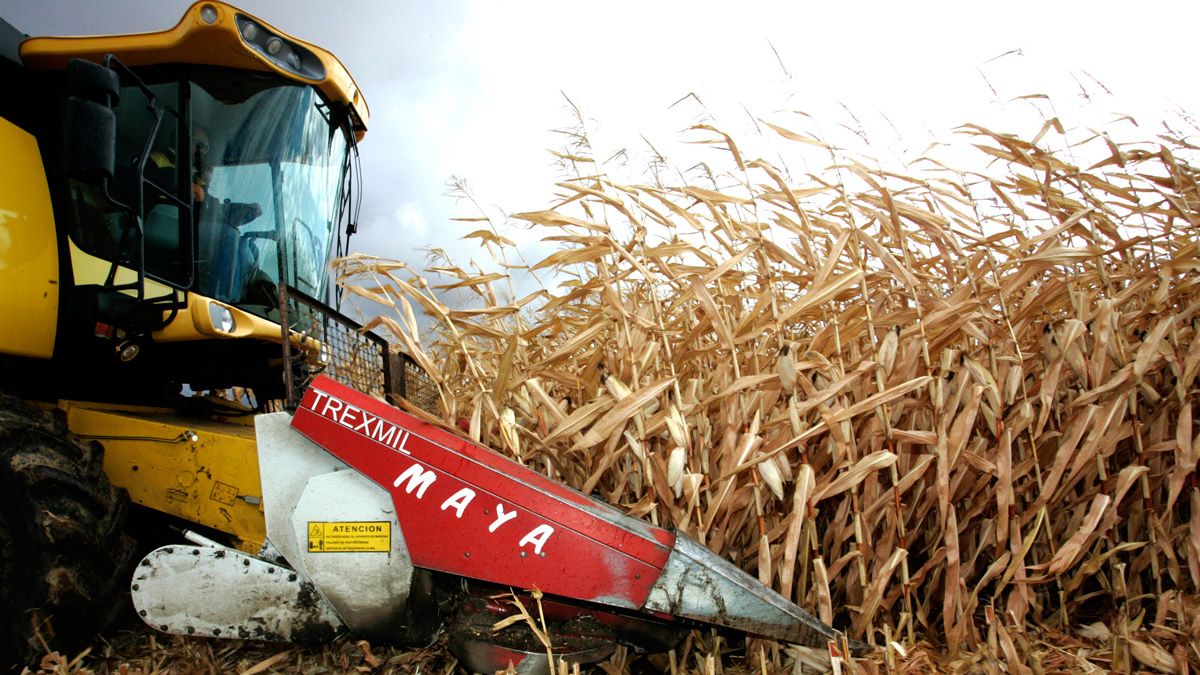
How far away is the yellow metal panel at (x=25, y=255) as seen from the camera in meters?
2.48

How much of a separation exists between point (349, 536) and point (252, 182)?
1687mm

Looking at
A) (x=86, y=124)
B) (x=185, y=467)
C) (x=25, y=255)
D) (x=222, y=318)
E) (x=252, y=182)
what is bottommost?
(x=185, y=467)

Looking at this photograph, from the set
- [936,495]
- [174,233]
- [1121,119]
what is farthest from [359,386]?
[1121,119]

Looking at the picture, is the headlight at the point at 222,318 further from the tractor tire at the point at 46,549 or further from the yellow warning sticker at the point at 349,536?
the yellow warning sticker at the point at 349,536

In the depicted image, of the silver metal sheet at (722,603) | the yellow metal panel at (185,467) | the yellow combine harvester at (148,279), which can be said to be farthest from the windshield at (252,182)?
the silver metal sheet at (722,603)

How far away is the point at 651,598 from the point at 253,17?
104 inches

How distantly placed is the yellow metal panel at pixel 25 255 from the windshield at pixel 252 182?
482 millimetres

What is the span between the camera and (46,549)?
81.4 inches

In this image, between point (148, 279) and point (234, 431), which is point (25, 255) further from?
point (234, 431)

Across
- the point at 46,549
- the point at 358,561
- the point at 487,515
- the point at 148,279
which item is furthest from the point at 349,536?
the point at 148,279

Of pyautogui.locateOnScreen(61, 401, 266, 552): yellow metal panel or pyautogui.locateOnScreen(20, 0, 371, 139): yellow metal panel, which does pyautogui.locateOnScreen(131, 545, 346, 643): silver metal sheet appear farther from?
pyautogui.locateOnScreen(20, 0, 371, 139): yellow metal panel

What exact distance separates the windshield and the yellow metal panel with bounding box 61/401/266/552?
0.59m

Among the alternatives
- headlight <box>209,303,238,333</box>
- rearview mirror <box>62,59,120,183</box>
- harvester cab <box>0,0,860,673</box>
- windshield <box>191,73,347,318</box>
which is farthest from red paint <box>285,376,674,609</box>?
windshield <box>191,73,347,318</box>

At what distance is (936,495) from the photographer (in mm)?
2033
